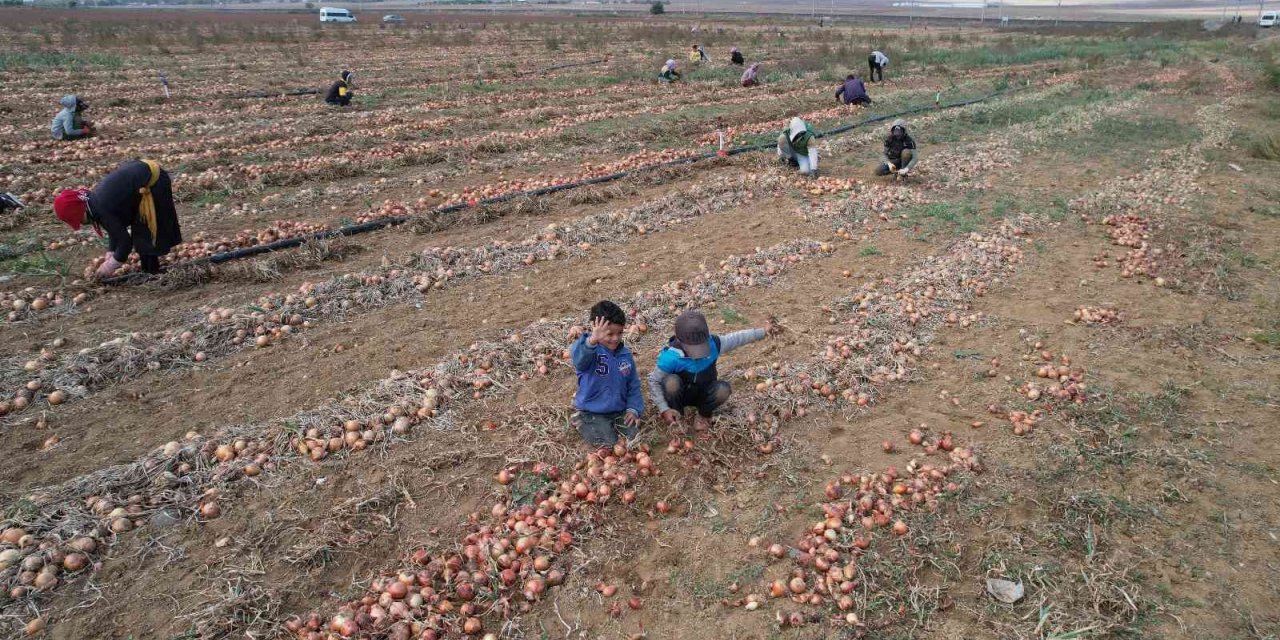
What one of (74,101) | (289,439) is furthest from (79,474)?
(74,101)

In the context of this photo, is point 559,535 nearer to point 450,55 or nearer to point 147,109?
point 147,109

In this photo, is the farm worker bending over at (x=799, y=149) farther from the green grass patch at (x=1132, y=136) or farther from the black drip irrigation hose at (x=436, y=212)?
the green grass patch at (x=1132, y=136)

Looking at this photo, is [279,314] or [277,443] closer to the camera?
[277,443]

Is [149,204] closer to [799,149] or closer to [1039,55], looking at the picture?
[799,149]

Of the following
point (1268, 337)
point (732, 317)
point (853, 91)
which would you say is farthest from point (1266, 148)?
point (732, 317)

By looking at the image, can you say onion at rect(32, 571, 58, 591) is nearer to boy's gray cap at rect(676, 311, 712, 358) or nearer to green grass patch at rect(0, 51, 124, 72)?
boy's gray cap at rect(676, 311, 712, 358)

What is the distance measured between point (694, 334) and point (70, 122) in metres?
13.7

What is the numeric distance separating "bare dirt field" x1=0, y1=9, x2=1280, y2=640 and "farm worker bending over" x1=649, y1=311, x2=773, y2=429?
21 cm

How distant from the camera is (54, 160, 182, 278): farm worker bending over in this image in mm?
6430

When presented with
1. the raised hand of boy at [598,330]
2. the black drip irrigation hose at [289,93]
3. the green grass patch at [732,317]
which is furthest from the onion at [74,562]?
the black drip irrigation hose at [289,93]

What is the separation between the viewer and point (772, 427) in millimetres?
4484

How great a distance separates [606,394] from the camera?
14.1 ft

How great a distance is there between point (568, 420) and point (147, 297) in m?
4.77

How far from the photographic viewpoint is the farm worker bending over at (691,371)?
4.08 meters
